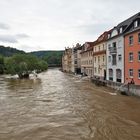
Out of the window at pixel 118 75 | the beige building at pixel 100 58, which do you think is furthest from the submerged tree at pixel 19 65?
the window at pixel 118 75

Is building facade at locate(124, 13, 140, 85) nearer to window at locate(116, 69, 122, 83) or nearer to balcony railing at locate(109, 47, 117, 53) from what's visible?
window at locate(116, 69, 122, 83)

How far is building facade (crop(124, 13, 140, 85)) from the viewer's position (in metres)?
33.3

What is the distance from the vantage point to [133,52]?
34.6 metres

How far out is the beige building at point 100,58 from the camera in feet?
163

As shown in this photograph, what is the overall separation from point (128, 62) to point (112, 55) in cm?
716

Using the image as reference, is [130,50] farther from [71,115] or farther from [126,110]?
[71,115]

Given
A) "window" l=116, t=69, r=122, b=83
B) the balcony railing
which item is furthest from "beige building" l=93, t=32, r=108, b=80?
"window" l=116, t=69, r=122, b=83

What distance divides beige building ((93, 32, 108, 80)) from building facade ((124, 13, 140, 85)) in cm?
1205

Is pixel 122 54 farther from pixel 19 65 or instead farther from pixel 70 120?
pixel 19 65

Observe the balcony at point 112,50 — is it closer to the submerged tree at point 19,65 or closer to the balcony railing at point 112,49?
the balcony railing at point 112,49

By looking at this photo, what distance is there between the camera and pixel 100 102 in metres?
27.0

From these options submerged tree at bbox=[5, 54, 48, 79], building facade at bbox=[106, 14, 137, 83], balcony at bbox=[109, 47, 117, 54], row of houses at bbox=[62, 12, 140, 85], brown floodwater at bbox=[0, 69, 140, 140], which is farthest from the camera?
submerged tree at bbox=[5, 54, 48, 79]

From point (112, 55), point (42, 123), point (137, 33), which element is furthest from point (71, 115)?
point (112, 55)

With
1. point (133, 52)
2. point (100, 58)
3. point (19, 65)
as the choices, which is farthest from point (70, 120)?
point (19, 65)
